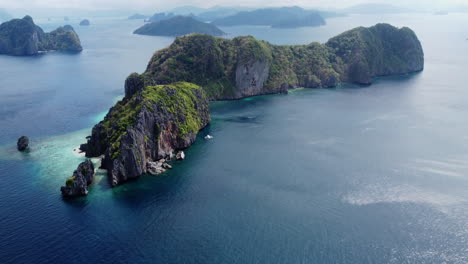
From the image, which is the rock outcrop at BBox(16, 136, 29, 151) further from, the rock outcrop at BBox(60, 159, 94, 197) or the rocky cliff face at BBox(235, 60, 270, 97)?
the rocky cliff face at BBox(235, 60, 270, 97)

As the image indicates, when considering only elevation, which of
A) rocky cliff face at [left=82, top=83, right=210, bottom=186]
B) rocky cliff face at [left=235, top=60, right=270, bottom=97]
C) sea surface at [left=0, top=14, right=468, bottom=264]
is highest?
rocky cliff face at [left=235, top=60, right=270, bottom=97]

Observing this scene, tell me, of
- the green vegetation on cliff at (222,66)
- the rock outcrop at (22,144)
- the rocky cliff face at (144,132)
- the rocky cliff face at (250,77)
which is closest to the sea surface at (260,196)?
the rock outcrop at (22,144)

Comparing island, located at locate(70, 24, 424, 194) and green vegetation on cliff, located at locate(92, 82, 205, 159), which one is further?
green vegetation on cliff, located at locate(92, 82, 205, 159)

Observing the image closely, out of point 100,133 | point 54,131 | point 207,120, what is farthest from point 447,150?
point 54,131

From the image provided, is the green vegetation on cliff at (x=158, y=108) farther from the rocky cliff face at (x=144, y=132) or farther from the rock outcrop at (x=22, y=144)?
the rock outcrop at (x=22, y=144)

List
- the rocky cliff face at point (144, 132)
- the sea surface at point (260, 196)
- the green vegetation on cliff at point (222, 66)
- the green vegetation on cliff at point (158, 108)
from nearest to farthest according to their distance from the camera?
the sea surface at point (260, 196)
the rocky cliff face at point (144, 132)
the green vegetation on cliff at point (158, 108)
the green vegetation on cliff at point (222, 66)

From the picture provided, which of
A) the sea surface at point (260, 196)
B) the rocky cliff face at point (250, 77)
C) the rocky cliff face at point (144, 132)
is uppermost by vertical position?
the rocky cliff face at point (250, 77)

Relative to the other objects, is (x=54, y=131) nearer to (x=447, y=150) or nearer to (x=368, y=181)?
(x=368, y=181)

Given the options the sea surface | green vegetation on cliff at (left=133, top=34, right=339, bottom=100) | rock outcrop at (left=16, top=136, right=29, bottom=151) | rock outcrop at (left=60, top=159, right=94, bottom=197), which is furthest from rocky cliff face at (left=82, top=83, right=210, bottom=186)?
green vegetation on cliff at (left=133, top=34, right=339, bottom=100)

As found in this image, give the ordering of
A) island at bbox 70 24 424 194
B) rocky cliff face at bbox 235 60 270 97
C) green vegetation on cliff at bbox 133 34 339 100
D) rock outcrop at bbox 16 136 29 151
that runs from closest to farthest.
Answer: island at bbox 70 24 424 194, rock outcrop at bbox 16 136 29 151, green vegetation on cliff at bbox 133 34 339 100, rocky cliff face at bbox 235 60 270 97
